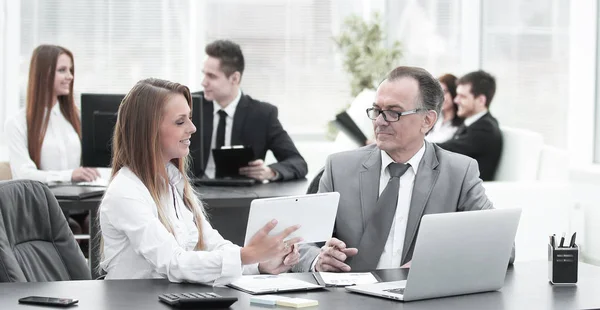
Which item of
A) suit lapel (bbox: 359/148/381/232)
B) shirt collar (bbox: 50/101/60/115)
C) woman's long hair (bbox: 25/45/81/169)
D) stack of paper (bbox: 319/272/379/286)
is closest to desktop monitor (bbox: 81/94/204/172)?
woman's long hair (bbox: 25/45/81/169)

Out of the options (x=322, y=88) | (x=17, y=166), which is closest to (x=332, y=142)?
(x=322, y=88)

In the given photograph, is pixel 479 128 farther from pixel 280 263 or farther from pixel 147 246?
pixel 147 246

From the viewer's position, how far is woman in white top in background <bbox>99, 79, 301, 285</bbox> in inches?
110

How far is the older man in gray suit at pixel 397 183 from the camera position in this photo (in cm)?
334

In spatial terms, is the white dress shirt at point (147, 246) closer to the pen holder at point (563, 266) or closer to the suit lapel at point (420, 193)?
the suit lapel at point (420, 193)

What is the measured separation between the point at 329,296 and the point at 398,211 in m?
0.81

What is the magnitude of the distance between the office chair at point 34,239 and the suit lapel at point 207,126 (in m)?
2.38

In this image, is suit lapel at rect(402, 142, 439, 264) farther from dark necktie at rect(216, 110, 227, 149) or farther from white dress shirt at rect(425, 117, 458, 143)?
white dress shirt at rect(425, 117, 458, 143)

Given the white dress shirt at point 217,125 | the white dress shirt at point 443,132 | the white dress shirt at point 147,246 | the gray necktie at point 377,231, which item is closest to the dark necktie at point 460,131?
the white dress shirt at point 443,132

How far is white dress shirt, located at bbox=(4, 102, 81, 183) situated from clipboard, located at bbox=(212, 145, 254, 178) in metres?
0.89

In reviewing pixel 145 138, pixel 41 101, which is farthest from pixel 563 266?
pixel 41 101

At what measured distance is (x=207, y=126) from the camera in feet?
18.2

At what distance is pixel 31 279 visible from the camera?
2951 mm

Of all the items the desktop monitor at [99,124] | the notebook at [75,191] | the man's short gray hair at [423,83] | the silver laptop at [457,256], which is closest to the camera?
the silver laptop at [457,256]
